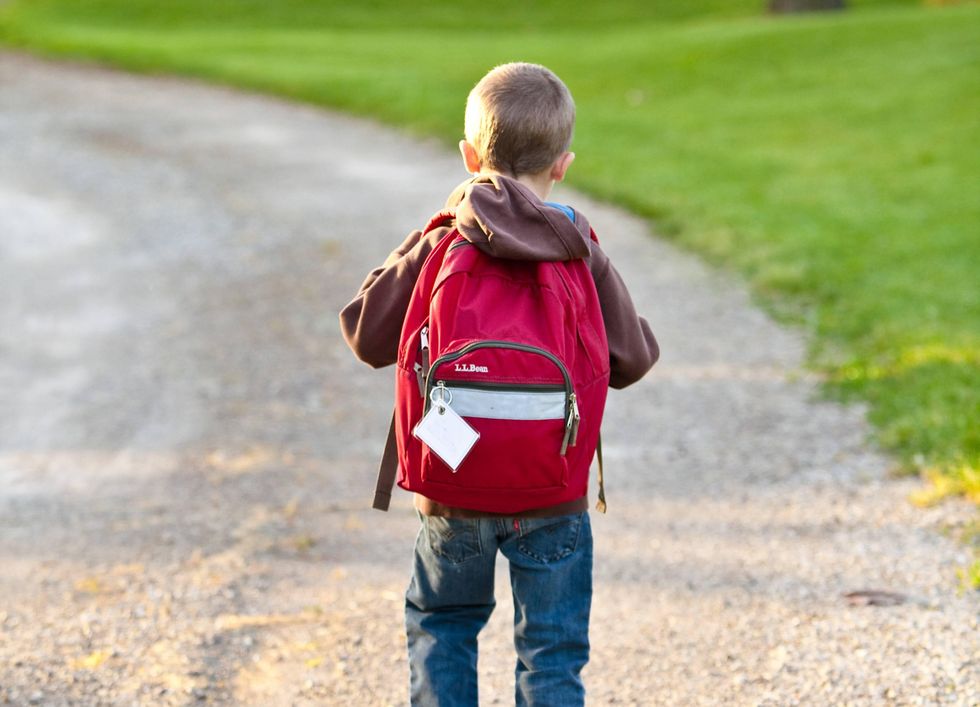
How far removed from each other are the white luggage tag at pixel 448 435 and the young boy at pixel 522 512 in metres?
0.21

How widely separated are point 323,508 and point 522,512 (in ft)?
6.91

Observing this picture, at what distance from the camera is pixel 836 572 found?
3.82 metres

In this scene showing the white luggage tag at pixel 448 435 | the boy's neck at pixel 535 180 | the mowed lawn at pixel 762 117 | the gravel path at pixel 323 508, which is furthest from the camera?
the mowed lawn at pixel 762 117

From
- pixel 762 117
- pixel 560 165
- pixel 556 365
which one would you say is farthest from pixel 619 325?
pixel 762 117

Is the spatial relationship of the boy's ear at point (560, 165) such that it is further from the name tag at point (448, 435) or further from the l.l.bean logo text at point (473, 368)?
the name tag at point (448, 435)

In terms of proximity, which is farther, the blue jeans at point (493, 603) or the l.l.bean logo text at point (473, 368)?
the blue jeans at point (493, 603)

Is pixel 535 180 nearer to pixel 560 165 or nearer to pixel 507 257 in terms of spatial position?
pixel 560 165

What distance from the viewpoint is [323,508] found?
4418 millimetres

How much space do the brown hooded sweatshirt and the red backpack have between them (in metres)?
0.05

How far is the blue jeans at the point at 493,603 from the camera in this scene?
97.8 inches

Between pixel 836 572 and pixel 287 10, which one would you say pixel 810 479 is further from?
pixel 287 10

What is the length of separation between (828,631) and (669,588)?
540 millimetres

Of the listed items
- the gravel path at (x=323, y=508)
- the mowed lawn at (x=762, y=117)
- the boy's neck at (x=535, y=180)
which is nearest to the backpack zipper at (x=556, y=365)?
the boy's neck at (x=535, y=180)

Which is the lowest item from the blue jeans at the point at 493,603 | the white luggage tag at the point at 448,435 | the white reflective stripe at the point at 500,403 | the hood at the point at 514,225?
the blue jeans at the point at 493,603
